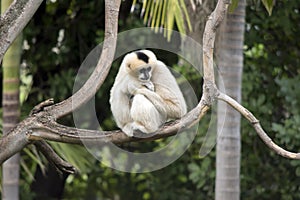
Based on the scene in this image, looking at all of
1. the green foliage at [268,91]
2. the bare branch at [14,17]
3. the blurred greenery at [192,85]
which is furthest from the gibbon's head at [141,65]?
the green foliage at [268,91]

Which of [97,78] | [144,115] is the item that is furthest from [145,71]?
[97,78]

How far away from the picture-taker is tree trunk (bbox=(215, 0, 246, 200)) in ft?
16.7

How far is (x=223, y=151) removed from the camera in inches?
202

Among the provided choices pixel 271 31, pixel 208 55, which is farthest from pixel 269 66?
pixel 208 55

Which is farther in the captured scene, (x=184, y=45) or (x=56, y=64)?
(x=56, y=64)

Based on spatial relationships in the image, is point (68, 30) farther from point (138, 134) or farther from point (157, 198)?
point (138, 134)

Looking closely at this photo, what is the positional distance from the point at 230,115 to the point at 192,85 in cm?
202

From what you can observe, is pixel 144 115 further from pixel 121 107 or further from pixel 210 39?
pixel 210 39

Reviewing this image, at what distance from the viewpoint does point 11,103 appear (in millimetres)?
5691

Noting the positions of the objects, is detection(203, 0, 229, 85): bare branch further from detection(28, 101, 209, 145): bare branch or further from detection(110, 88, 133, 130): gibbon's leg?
detection(110, 88, 133, 130): gibbon's leg

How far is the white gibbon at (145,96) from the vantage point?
14.1ft

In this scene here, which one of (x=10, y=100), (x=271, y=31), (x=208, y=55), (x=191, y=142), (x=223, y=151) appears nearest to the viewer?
(x=208, y=55)

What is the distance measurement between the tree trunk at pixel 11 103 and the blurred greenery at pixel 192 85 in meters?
0.50

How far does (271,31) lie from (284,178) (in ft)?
5.24
